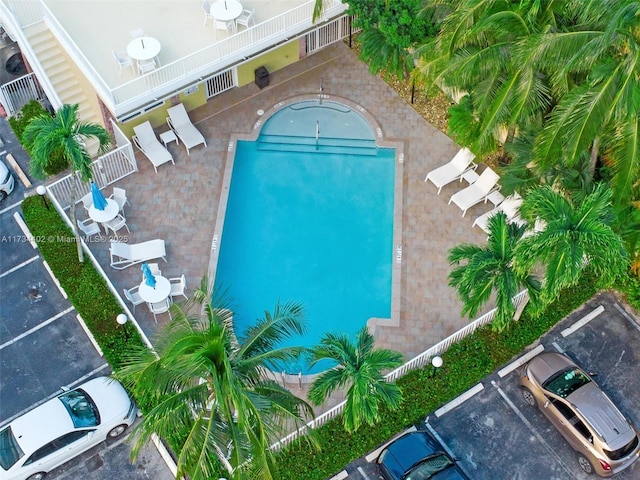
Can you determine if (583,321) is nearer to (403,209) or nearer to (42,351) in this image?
(403,209)

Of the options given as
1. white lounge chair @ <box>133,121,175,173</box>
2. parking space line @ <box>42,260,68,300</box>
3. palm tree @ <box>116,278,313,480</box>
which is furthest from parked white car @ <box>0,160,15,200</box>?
palm tree @ <box>116,278,313,480</box>

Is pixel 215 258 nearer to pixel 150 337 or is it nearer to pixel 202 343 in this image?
pixel 150 337

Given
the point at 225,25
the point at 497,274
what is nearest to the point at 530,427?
the point at 497,274

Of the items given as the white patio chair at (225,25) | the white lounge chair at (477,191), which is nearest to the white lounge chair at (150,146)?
the white patio chair at (225,25)

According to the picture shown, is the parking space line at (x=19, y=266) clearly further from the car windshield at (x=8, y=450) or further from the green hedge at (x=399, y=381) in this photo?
the car windshield at (x=8, y=450)

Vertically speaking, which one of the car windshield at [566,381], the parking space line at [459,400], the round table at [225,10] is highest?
the round table at [225,10]
